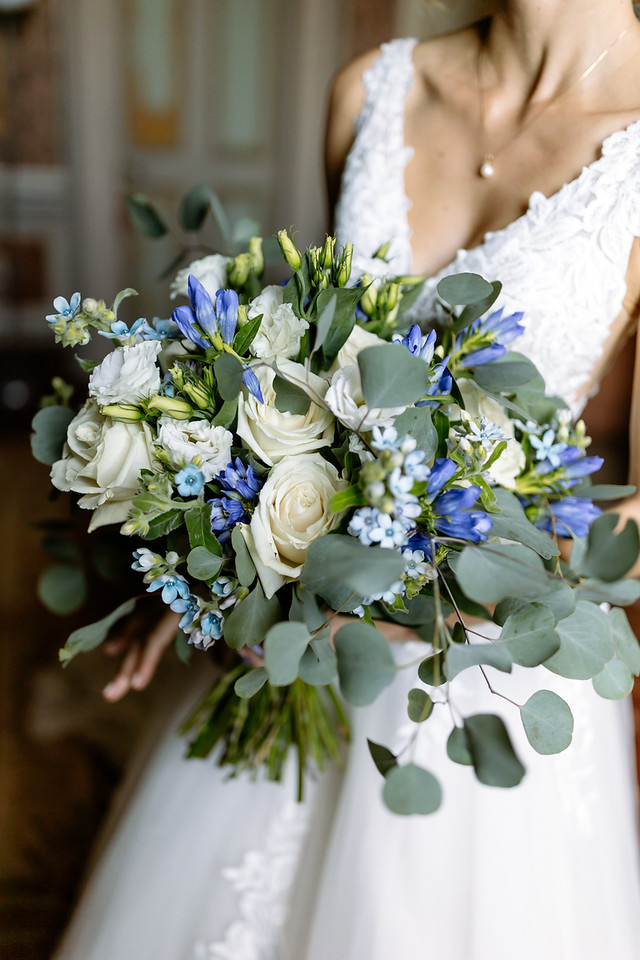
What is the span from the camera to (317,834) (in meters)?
1.05

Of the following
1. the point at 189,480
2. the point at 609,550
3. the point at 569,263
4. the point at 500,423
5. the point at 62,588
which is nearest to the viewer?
the point at 609,550

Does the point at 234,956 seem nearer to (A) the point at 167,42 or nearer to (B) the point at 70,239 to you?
(B) the point at 70,239

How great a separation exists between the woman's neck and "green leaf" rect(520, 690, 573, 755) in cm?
88

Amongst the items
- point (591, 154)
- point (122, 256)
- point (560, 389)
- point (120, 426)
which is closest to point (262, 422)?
point (120, 426)

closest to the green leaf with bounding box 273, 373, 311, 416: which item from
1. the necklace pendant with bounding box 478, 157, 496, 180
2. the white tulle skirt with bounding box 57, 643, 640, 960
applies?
the white tulle skirt with bounding box 57, 643, 640, 960

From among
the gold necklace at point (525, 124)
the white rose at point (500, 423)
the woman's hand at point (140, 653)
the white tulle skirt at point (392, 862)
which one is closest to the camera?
the white rose at point (500, 423)

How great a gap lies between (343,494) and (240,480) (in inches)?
4.3

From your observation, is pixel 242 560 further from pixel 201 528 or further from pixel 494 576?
pixel 494 576

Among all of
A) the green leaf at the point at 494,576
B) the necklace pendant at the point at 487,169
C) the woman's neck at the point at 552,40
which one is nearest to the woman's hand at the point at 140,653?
the green leaf at the point at 494,576

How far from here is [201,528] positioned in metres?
0.64

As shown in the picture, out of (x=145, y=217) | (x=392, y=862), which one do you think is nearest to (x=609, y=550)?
(x=392, y=862)

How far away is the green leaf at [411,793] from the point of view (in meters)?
0.53

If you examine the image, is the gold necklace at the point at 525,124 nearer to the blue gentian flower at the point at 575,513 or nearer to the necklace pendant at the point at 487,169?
the necklace pendant at the point at 487,169

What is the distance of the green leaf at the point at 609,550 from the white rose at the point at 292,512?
199mm
